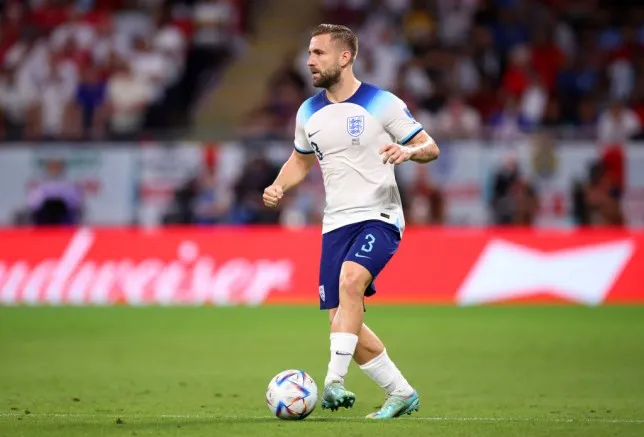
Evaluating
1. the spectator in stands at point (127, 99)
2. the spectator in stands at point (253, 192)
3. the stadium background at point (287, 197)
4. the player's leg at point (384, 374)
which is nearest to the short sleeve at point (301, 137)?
the player's leg at point (384, 374)

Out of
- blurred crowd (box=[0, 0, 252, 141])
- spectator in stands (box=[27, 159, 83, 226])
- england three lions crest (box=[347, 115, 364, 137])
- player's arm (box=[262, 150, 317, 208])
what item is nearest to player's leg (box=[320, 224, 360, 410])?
player's arm (box=[262, 150, 317, 208])

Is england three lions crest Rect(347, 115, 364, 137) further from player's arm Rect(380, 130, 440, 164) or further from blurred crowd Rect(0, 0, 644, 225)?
blurred crowd Rect(0, 0, 644, 225)

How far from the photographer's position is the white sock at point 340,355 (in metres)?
7.78

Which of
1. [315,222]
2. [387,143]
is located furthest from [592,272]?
[387,143]

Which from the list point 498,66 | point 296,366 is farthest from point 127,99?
point 296,366

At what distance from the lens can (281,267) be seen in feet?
61.1

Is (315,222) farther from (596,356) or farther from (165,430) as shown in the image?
(165,430)

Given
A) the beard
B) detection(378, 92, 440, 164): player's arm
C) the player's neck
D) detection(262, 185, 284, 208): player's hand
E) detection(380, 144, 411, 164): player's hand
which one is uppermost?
the beard

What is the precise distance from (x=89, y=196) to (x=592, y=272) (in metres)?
8.21

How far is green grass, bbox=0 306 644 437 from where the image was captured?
773cm

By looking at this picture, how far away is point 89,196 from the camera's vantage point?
2008 centimetres

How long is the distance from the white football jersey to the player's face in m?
0.20

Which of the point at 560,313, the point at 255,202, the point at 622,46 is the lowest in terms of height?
the point at 560,313

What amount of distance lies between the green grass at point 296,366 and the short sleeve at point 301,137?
72.5 inches
